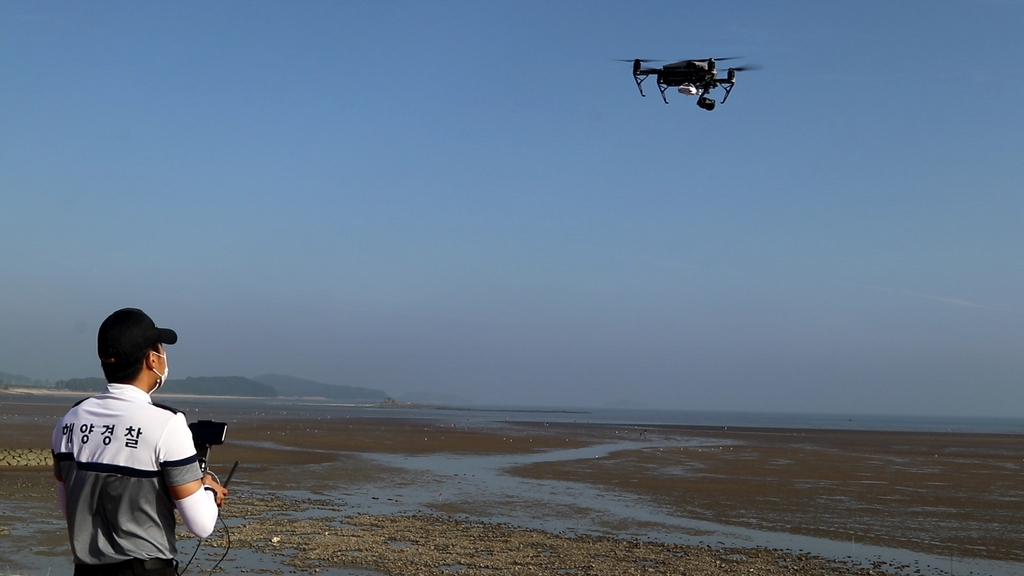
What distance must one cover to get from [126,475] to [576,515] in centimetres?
1771

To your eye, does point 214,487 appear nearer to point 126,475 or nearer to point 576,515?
point 126,475

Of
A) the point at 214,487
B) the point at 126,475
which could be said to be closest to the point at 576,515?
the point at 214,487

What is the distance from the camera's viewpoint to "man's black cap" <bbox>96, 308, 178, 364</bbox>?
3.47m

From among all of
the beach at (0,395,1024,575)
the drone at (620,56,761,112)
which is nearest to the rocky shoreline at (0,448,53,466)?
the beach at (0,395,1024,575)

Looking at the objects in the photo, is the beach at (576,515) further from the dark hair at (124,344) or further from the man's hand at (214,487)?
the dark hair at (124,344)

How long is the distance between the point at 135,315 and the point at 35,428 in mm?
49501

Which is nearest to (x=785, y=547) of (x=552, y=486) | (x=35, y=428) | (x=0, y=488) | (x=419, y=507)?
(x=419, y=507)

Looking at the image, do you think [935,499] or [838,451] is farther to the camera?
[838,451]

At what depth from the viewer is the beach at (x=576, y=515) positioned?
13.9 m

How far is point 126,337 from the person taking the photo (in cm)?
349

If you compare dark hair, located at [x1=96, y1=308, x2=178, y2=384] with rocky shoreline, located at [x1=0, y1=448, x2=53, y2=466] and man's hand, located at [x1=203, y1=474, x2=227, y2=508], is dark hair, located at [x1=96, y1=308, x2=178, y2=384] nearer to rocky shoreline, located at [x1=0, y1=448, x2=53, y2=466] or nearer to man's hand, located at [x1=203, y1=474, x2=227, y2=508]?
man's hand, located at [x1=203, y1=474, x2=227, y2=508]

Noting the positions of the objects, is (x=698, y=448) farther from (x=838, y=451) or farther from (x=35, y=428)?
(x=35, y=428)

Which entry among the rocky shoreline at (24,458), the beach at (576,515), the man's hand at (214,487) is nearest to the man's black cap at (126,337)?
the man's hand at (214,487)

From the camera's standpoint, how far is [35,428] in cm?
4612
